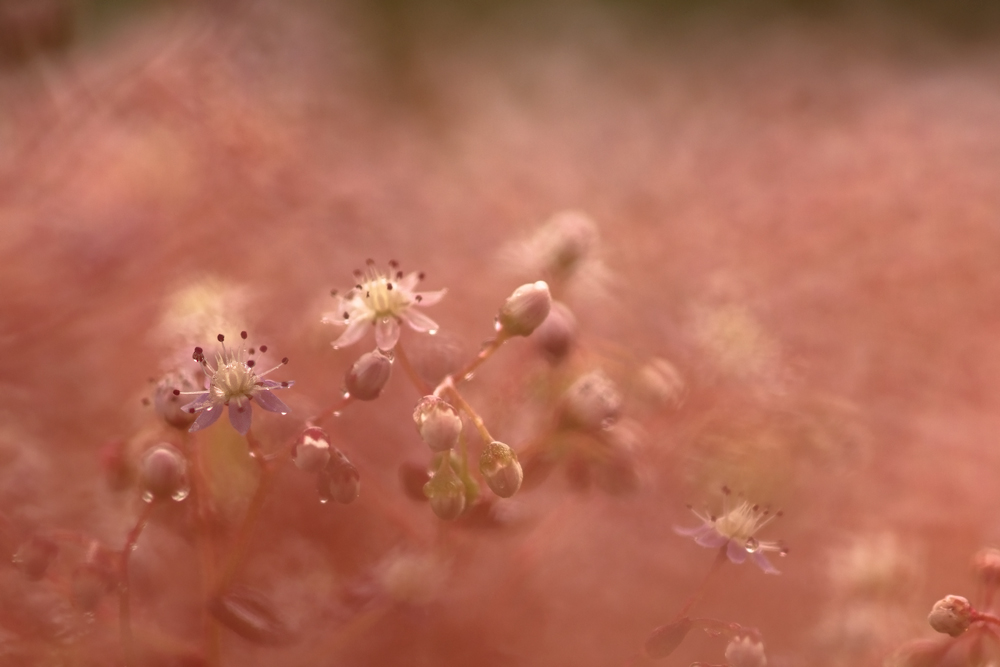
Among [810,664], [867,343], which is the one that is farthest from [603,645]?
[867,343]

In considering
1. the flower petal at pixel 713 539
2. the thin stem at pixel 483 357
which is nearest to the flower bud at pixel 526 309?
the thin stem at pixel 483 357

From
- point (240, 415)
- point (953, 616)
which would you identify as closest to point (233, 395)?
point (240, 415)

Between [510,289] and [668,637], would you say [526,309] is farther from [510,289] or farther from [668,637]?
[510,289]

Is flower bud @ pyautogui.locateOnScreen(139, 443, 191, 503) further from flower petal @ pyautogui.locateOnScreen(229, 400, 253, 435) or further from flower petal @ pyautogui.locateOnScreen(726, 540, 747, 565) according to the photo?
flower petal @ pyautogui.locateOnScreen(726, 540, 747, 565)

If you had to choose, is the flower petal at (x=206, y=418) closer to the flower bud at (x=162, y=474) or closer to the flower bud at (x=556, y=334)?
the flower bud at (x=162, y=474)

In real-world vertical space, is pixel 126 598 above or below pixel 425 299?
below

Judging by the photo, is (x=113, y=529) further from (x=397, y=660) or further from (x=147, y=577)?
(x=397, y=660)

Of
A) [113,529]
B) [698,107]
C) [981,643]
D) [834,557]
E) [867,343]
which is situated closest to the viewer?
[981,643]
